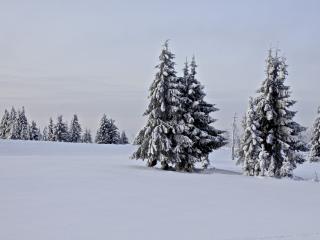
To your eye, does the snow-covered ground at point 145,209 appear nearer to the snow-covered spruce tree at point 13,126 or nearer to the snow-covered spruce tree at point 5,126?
the snow-covered spruce tree at point 13,126

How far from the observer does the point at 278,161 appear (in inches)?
1275

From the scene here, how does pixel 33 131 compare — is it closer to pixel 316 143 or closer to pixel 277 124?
pixel 316 143

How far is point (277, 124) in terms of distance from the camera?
3225 centimetres

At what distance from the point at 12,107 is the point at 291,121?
71414 millimetres

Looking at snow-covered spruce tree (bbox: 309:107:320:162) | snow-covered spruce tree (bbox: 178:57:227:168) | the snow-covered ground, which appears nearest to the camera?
the snow-covered ground

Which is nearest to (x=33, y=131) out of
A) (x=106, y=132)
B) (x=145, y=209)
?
(x=106, y=132)

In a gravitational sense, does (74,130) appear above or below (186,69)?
below

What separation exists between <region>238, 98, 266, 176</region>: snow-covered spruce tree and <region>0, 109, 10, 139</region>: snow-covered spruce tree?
64924 mm

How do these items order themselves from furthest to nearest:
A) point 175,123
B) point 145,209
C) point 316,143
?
1. point 316,143
2. point 175,123
3. point 145,209

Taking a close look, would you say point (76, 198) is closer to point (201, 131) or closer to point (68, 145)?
point (201, 131)

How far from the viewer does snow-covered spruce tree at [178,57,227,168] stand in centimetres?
3112

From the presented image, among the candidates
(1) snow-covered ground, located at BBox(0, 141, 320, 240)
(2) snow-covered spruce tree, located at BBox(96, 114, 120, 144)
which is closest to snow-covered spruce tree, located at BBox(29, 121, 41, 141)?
(2) snow-covered spruce tree, located at BBox(96, 114, 120, 144)

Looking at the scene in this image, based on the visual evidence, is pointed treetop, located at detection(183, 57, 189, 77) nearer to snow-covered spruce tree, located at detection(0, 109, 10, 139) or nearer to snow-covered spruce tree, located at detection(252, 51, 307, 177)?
snow-covered spruce tree, located at detection(252, 51, 307, 177)

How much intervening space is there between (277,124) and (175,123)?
27.7 ft
